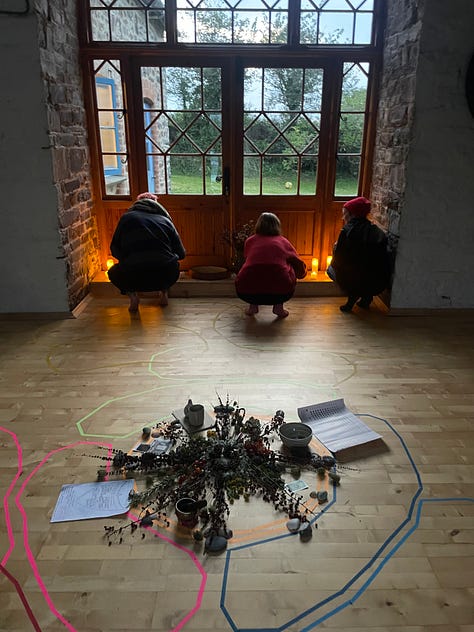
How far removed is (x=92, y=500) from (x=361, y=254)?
9.77 ft

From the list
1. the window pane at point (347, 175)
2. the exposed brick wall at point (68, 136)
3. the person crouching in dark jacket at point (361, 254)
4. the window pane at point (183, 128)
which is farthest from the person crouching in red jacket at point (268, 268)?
the exposed brick wall at point (68, 136)

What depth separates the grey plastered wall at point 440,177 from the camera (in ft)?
12.1

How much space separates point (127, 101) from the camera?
469 cm

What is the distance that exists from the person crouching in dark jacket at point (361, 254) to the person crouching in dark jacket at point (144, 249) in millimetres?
1462

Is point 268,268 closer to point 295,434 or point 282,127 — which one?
point 282,127

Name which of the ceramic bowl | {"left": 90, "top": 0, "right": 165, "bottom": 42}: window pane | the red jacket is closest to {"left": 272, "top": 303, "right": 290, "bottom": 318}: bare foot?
the red jacket

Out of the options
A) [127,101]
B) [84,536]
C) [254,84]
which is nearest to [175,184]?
[127,101]

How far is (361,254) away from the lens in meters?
4.26

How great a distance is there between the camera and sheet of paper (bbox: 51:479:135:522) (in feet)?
6.86

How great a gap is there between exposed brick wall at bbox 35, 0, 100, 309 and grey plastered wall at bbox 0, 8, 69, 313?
2.6 inches

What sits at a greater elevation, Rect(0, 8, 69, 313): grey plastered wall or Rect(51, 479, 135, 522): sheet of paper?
Rect(0, 8, 69, 313): grey plastered wall

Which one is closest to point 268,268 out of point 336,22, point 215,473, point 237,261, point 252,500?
point 237,261

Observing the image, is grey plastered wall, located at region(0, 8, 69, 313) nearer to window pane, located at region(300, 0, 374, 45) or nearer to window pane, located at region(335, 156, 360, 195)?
window pane, located at region(300, 0, 374, 45)

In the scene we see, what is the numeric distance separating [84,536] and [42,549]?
16 centimetres
